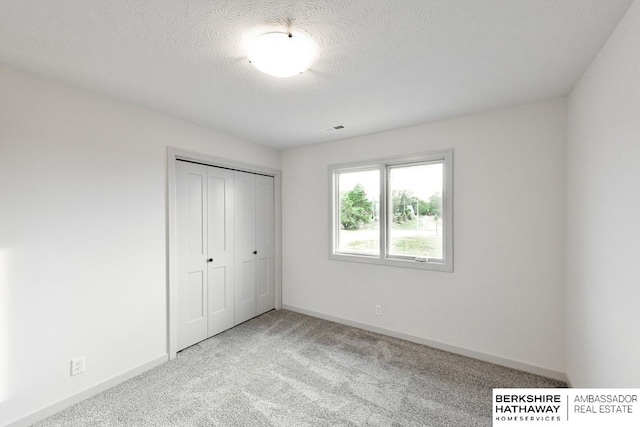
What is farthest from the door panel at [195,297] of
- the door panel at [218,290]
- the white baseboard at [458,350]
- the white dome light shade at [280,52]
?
the white dome light shade at [280,52]

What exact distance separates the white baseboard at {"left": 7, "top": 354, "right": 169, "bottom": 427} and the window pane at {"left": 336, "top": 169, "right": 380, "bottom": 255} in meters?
2.35

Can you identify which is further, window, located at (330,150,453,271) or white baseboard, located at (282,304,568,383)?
window, located at (330,150,453,271)

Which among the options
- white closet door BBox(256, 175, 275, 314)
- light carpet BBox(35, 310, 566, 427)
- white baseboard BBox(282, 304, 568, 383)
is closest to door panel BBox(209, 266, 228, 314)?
light carpet BBox(35, 310, 566, 427)

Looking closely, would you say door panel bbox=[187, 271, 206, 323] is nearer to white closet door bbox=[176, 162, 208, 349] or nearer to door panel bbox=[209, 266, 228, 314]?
white closet door bbox=[176, 162, 208, 349]

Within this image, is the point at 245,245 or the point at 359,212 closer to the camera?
the point at 359,212

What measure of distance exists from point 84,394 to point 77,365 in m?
0.24

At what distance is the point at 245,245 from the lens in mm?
3703

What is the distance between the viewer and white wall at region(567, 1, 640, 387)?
1.30 m

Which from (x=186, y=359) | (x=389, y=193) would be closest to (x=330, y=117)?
(x=389, y=193)

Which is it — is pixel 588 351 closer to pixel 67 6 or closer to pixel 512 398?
pixel 512 398

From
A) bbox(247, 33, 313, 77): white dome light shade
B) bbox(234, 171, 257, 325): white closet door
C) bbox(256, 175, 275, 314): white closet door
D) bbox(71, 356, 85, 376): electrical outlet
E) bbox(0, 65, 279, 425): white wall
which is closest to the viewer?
bbox(247, 33, 313, 77): white dome light shade

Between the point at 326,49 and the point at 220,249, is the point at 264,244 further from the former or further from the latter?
the point at 326,49

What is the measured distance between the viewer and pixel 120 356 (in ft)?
7.79

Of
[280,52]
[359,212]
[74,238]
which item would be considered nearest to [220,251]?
[74,238]
